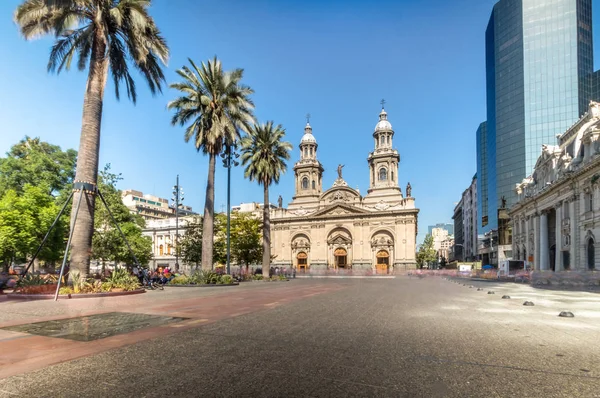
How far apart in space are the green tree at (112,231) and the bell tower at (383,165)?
4539 centimetres

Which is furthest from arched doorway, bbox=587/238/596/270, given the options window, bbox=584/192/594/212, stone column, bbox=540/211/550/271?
stone column, bbox=540/211/550/271

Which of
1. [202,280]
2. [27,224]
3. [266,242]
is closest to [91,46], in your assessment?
[202,280]

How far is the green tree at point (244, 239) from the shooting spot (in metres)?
44.7

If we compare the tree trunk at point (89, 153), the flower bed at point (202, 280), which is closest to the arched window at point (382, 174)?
the flower bed at point (202, 280)

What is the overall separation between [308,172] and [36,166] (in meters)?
50.9

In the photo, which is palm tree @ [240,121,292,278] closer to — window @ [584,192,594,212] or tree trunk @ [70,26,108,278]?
tree trunk @ [70,26,108,278]

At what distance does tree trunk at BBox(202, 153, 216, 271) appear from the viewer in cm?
2603

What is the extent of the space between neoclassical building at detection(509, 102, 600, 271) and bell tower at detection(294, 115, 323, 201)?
1489 inches

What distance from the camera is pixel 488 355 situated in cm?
583

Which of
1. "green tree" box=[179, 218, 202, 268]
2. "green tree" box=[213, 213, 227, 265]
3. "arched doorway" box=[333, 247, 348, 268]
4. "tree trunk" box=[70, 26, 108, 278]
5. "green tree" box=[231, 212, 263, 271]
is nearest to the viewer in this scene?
"tree trunk" box=[70, 26, 108, 278]

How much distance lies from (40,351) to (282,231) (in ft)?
229

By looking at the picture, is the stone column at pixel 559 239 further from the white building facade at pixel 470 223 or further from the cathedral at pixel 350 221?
the white building facade at pixel 470 223

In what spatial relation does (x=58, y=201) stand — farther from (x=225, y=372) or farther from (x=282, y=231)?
(x=282, y=231)

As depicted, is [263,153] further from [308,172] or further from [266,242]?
[308,172]
